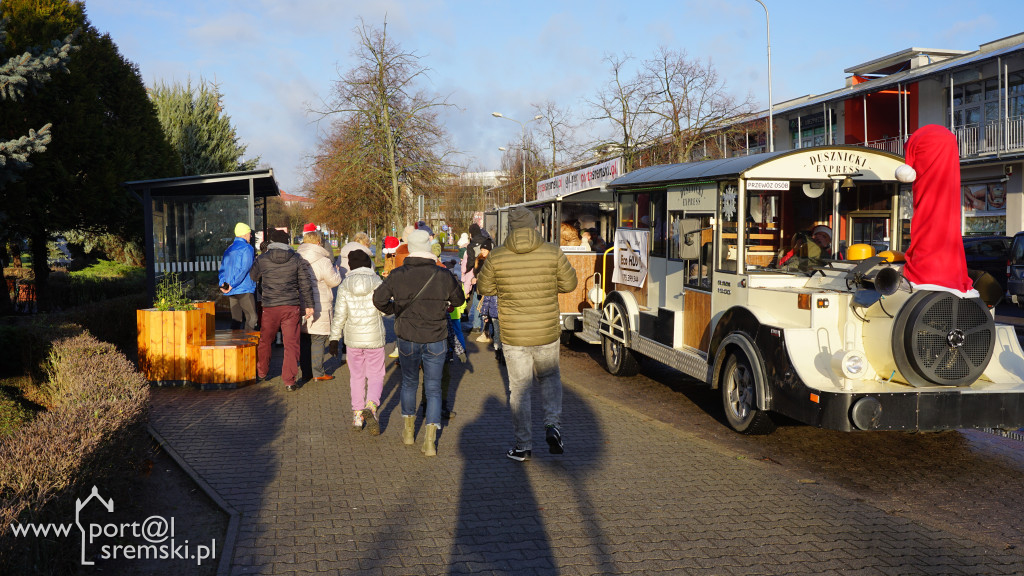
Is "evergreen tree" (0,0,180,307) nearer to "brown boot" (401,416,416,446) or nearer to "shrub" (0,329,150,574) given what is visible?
"shrub" (0,329,150,574)

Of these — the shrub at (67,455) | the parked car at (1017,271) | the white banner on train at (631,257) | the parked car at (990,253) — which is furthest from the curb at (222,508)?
the parked car at (990,253)

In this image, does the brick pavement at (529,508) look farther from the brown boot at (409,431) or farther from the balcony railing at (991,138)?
the balcony railing at (991,138)

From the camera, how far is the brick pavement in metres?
4.55

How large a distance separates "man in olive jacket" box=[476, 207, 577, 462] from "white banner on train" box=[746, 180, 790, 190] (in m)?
2.22

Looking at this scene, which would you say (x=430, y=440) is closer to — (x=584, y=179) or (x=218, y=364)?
(x=218, y=364)

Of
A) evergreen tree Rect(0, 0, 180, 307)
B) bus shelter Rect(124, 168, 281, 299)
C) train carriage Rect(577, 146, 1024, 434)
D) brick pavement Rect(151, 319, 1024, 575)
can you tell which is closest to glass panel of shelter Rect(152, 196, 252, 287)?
bus shelter Rect(124, 168, 281, 299)

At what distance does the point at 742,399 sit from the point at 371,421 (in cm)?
342

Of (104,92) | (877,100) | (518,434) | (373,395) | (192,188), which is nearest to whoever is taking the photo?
(518,434)

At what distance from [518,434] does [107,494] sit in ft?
10.1

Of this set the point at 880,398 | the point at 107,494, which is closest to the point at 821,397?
the point at 880,398

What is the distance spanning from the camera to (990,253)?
21.2 meters

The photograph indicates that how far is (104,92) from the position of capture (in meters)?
16.5

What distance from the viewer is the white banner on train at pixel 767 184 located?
7691mm

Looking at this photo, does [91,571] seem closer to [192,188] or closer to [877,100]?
[192,188]
